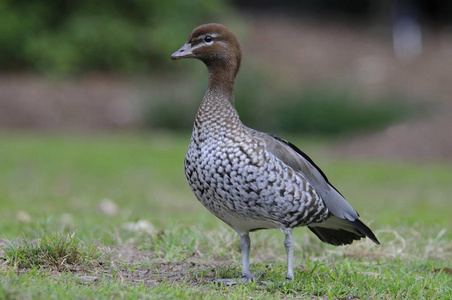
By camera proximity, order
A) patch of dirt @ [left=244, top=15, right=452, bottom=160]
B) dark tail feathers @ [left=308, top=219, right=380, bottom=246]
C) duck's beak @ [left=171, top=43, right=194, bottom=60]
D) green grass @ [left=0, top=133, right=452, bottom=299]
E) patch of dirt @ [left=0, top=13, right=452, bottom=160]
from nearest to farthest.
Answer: green grass @ [left=0, top=133, right=452, bottom=299] < duck's beak @ [left=171, top=43, right=194, bottom=60] < dark tail feathers @ [left=308, top=219, right=380, bottom=246] < patch of dirt @ [left=244, top=15, right=452, bottom=160] < patch of dirt @ [left=0, top=13, right=452, bottom=160]

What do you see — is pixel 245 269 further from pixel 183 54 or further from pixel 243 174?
pixel 183 54

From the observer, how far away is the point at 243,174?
4668 mm

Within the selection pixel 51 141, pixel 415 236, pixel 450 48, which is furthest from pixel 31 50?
pixel 415 236

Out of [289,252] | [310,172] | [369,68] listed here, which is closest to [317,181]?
[310,172]

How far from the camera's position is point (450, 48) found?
22.8 metres

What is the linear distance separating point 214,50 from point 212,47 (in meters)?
0.03

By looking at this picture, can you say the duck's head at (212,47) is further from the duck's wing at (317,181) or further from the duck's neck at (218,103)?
the duck's wing at (317,181)

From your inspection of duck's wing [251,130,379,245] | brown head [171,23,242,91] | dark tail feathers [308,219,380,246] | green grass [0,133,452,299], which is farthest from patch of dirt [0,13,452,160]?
brown head [171,23,242,91]

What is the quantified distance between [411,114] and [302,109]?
8.22 feet

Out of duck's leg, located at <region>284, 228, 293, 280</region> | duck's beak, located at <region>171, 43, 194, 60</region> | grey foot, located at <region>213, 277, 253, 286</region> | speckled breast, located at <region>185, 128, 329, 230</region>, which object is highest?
duck's beak, located at <region>171, 43, 194, 60</region>

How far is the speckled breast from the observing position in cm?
467

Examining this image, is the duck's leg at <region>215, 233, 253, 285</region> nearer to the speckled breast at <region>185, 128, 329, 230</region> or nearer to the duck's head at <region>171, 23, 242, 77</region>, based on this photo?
the speckled breast at <region>185, 128, 329, 230</region>

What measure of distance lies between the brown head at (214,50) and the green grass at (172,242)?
54.2 inches

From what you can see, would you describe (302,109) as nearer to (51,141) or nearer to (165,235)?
(51,141)
